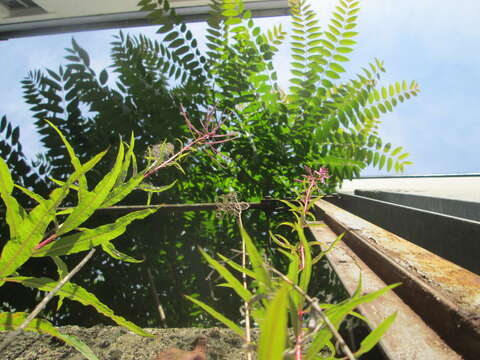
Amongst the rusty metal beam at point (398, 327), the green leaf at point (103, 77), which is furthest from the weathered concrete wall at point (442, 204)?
the green leaf at point (103, 77)

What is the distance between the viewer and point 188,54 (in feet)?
2.69

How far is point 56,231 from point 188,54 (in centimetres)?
75

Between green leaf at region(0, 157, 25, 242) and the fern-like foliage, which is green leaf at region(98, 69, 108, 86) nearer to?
the fern-like foliage

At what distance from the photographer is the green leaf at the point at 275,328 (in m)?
0.06

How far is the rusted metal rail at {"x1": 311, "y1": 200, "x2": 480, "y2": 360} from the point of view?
0.49 ft

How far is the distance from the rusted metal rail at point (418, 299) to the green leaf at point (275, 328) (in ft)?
0.35

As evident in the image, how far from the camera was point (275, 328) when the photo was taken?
0.06 metres

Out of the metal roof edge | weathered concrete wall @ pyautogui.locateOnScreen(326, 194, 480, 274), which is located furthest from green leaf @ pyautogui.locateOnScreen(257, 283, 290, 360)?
the metal roof edge

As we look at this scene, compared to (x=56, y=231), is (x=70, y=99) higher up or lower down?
higher up

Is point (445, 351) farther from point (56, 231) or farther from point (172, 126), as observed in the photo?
point (172, 126)

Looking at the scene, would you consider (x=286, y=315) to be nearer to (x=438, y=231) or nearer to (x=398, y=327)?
(x=398, y=327)

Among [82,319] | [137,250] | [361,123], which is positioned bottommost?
[82,319]

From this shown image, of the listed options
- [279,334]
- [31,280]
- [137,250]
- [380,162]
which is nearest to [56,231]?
[31,280]

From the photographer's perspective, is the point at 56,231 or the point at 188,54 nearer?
the point at 56,231
